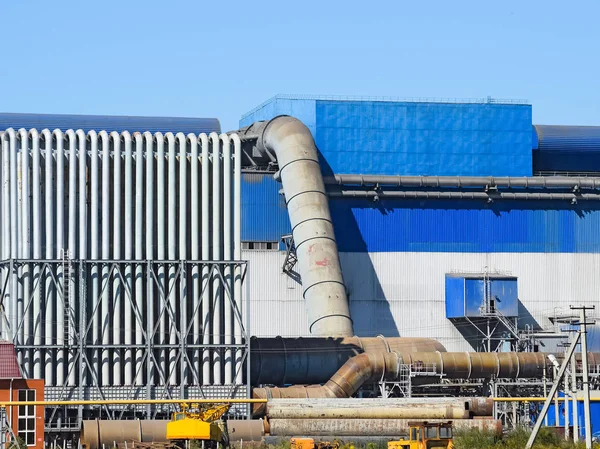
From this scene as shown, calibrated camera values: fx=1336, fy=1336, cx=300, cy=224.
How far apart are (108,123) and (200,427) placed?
35233 millimetres

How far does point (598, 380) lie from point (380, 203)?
1592 centimetres

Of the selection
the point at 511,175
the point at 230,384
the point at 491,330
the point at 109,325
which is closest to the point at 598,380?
the point at 491,330

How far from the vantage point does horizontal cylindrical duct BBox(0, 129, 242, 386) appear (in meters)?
55.6

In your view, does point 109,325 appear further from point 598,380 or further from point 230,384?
point 598,380

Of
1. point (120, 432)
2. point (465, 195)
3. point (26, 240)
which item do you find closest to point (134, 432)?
point (120, 432)

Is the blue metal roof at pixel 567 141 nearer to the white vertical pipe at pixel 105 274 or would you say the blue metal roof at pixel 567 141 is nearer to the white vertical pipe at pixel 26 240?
the white vertical pipe at pixel 105 274

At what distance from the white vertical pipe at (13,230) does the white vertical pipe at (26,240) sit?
0.30 meters

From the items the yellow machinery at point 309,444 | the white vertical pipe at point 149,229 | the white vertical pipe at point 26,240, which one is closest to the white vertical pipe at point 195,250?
the white vertical pipe at point 149,229

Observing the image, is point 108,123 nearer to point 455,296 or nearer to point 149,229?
point 455,296

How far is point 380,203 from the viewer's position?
76.2 m

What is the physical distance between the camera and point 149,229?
2234 inches

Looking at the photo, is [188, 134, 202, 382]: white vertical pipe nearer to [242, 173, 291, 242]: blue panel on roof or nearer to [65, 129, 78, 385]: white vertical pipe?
[65, 129, 78, 385]: white vertical pipe

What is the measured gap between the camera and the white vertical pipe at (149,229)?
56156mm

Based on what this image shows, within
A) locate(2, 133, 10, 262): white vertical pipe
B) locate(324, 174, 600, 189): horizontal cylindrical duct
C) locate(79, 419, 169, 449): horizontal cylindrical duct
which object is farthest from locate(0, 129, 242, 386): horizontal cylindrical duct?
locate(324, 174, 600, 189): horizontal cylindrical duct
